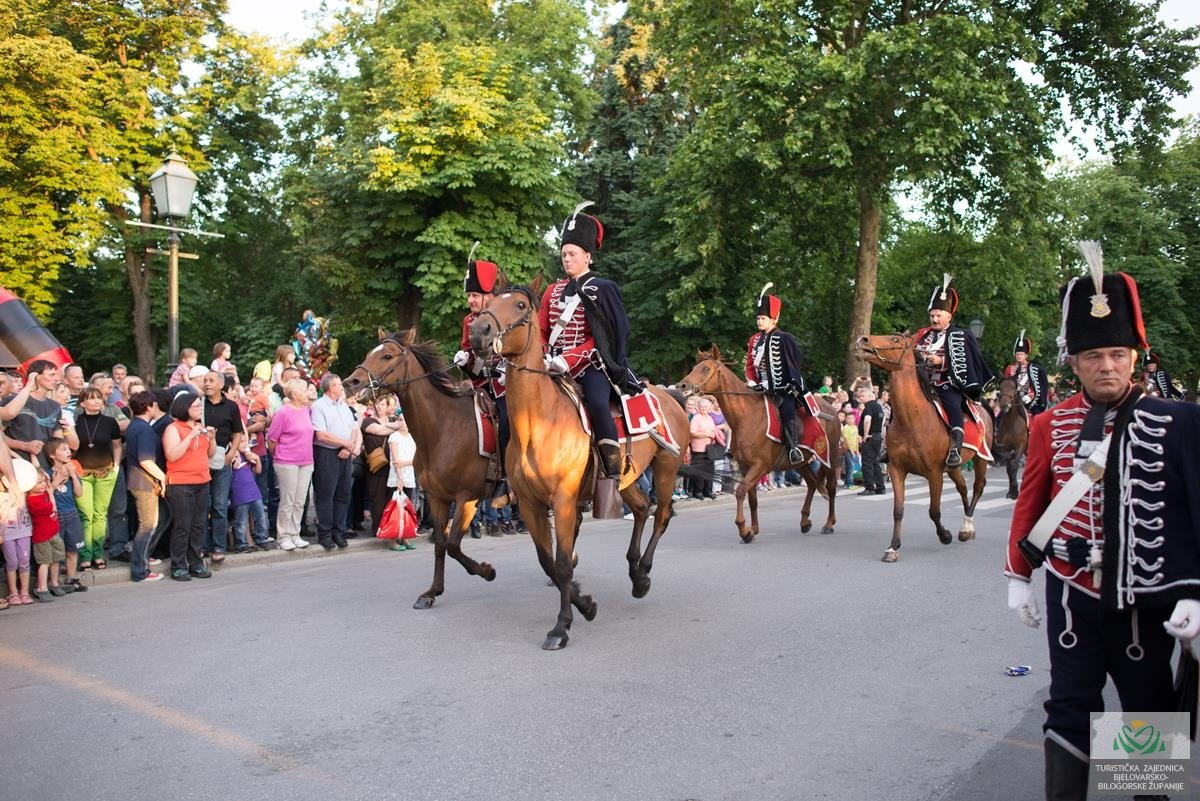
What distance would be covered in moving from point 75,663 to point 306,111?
32059 mm

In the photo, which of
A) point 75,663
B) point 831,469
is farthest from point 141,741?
point 831,469

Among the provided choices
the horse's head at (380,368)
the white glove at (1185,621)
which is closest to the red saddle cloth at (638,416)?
the horse's head at (380,368)

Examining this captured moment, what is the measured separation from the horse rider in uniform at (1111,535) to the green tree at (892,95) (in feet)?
67.4

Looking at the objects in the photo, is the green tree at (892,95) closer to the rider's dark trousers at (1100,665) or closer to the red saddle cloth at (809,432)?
the red saddle cloth at (809,432)

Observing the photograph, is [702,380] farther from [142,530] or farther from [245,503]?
[142,530]

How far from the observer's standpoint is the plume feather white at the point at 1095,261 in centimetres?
371

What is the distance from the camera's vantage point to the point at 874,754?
4.96m

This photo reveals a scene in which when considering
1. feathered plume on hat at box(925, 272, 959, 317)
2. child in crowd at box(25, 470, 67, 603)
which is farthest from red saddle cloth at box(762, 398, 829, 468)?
child in crowd at box(25, 470, 67, 603)

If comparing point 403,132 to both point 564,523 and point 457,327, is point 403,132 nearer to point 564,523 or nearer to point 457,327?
point 457,327

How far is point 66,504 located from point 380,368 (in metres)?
3.61

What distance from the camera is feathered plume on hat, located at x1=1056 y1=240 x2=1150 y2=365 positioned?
373 cm

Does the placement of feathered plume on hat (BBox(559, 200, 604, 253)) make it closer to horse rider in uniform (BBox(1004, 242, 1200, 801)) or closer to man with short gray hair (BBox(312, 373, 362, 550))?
horse rider in uniform (BBox(1004, 242, 1200, 801))

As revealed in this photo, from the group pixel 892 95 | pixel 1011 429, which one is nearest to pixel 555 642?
pixel 1011 429

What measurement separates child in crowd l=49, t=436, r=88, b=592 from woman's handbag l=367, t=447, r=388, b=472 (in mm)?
4045
